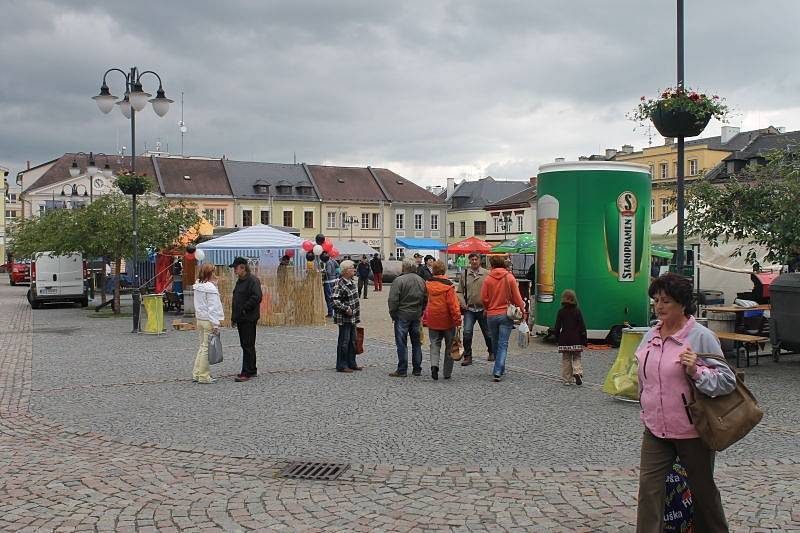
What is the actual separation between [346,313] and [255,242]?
36.1 feet

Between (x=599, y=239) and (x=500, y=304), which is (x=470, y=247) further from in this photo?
(x=500, y=304)

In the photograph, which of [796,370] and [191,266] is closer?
[796,370]

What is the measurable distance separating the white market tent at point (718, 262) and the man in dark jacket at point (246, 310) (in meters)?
11.5

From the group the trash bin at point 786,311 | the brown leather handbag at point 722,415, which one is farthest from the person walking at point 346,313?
the brown leather handbag at point 722,415

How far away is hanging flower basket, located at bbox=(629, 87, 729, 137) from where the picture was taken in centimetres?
996

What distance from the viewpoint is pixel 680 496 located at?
4.30 meters

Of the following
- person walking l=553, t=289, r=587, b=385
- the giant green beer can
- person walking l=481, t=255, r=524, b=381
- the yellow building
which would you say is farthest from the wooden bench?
the yellow building

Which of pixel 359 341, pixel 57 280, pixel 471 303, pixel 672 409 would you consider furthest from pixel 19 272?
pixel 672 409

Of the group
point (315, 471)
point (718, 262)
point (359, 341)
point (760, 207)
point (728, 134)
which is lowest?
point (315, 471)

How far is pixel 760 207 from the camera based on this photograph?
41.5 feet

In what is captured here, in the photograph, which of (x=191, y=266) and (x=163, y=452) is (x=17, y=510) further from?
(x=191, y=266)

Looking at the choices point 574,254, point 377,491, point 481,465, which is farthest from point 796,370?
point 377,491

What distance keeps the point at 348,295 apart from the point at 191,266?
43.9 feet

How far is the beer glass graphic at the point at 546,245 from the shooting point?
15078mm
